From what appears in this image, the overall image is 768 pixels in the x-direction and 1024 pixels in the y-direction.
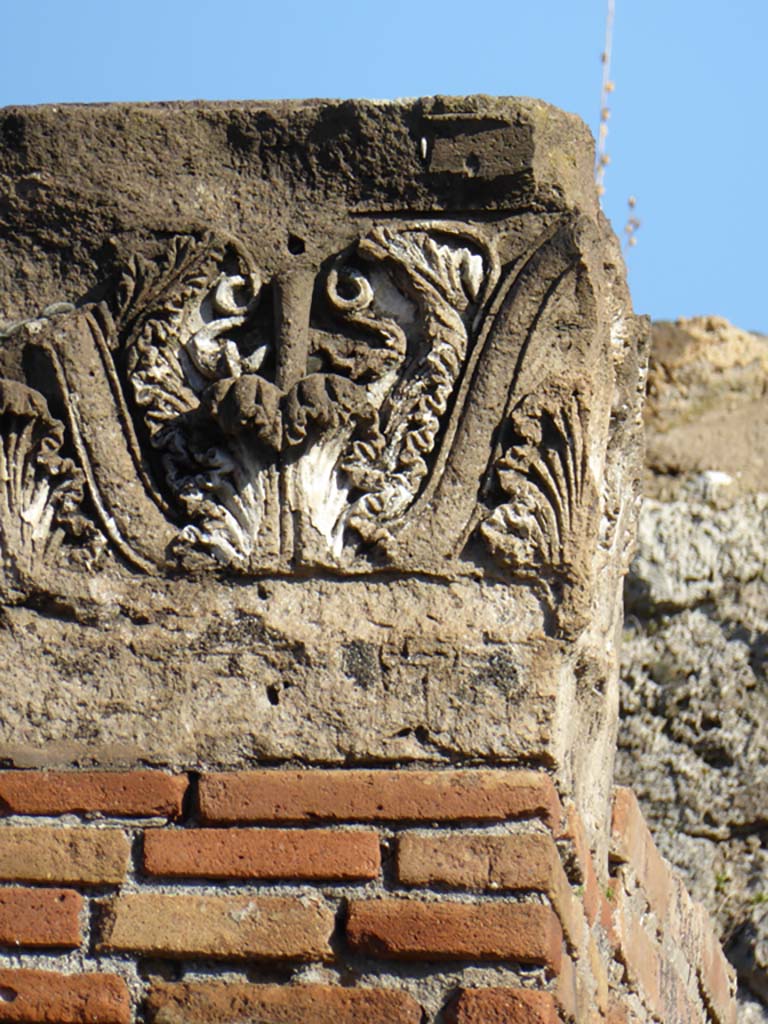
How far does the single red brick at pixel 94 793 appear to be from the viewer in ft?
11.4

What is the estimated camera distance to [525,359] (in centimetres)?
362

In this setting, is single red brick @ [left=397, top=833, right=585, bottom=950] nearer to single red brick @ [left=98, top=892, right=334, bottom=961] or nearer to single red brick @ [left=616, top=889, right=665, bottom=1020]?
single red brick @ [left=98, top=892, right=334, bottom=961]

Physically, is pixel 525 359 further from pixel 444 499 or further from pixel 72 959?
pixel 72 959

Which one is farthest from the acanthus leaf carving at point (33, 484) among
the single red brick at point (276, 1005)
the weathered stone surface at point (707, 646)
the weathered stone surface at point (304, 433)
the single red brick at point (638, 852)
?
the weathered stone surface at point (707, 646)

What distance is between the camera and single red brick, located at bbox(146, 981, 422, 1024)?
10.7ft

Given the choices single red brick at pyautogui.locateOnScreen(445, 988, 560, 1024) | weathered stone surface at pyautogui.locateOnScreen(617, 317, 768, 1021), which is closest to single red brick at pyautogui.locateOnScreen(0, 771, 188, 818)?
single red brick at pyautogui.locateOnScreen(445, 988, 560, 1024)

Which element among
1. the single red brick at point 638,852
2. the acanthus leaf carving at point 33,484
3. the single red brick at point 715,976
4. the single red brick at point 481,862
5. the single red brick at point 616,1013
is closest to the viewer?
the single red brick at point 481,862

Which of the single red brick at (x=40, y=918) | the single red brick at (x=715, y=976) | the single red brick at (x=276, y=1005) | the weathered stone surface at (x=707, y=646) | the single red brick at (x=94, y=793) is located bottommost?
the single red brick at (x=715, y=976)

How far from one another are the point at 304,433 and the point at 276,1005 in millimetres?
933

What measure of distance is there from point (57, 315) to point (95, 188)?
24cm

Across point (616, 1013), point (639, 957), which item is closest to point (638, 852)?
point (639, 957)

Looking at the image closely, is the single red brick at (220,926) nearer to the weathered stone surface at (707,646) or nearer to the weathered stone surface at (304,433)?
the weathered stone surface at (304,433)

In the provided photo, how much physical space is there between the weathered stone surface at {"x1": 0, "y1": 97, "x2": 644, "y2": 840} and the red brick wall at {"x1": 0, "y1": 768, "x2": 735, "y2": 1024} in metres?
0.08

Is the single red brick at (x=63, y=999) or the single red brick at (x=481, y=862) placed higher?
the single red brick at (x=481, y=862)
